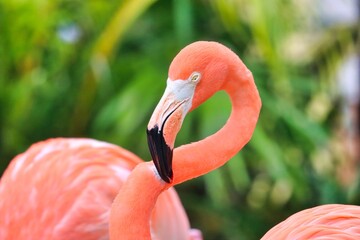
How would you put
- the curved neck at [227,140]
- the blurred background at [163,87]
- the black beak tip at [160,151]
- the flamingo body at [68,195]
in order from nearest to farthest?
the black beak tip at [160,151] < the curved neck at [227,140] < the flamingo body at [68,195] < the blurred background at [163,87]

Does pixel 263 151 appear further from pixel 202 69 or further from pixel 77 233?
pixel 202 69

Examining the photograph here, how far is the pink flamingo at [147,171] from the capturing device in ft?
5.57

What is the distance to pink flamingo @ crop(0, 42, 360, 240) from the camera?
1696mm

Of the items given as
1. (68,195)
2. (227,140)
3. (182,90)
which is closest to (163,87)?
(68,195)

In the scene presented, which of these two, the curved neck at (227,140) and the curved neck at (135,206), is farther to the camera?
the curved neck at (227,140)

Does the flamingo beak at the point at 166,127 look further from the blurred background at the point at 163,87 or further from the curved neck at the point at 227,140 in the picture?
the blurred background at the point at 163,87

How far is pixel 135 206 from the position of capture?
1.70 m

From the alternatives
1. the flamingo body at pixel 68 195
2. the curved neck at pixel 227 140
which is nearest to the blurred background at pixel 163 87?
the flamingo body at pixel 68 195

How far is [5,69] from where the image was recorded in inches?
132

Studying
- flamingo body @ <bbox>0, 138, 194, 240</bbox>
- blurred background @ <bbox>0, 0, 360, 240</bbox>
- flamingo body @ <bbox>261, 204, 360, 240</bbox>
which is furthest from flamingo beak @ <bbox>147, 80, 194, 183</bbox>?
blurred background @ <bbox>0, 0, 360, 240</bbox>

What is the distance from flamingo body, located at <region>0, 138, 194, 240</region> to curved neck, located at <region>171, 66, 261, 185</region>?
0.39 metres

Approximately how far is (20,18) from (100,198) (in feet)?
4.58

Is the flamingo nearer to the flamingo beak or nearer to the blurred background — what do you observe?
the flamingo beak

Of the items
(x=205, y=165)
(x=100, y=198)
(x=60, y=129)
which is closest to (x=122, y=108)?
(x=60, y=129)
